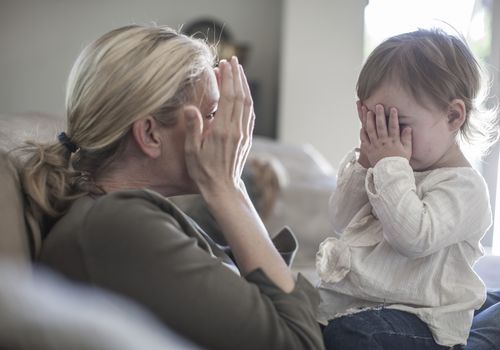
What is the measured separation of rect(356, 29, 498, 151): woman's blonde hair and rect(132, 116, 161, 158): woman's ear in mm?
418

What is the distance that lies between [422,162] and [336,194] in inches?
7.8

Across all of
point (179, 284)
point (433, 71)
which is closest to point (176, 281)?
point (179, 284)

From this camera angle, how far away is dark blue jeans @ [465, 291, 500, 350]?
1285 millimetres

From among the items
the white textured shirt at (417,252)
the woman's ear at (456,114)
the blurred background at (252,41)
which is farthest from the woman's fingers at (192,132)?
the blurred background at (252,41)

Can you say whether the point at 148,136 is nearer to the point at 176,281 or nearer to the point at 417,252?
the point at 176,281

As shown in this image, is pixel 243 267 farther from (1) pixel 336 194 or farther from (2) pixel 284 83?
(2) pixel 284 83

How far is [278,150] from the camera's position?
149 inches

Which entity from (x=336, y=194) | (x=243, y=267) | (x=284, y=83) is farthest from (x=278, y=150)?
(x=243, y=267)

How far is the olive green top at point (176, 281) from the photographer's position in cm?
101

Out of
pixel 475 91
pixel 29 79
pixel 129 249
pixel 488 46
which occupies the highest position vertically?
pixel 475 91

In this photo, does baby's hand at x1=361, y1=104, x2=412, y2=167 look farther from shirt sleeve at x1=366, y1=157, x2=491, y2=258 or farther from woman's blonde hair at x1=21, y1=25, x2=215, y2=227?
woman's blonde hair at x1=21, y1=25, x2=215, y2=227

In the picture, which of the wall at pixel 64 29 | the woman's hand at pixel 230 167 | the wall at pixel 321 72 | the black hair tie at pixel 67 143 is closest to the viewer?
the woman's hand at pixel 230 167

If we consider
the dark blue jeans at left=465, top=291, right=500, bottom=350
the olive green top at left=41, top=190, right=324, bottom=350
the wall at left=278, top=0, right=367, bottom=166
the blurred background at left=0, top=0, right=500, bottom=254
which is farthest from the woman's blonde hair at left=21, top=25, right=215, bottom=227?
the wall at left=278, top=0, right=367, bottom=166

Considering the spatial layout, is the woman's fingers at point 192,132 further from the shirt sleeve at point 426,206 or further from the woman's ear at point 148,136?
the shirt sleeve at point 426,206
